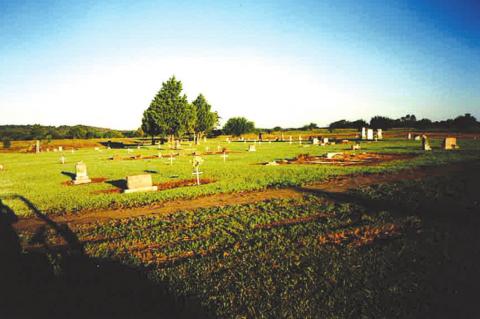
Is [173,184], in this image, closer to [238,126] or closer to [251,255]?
→ [251,255]

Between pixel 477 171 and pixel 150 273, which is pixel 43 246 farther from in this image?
pixel 477 171


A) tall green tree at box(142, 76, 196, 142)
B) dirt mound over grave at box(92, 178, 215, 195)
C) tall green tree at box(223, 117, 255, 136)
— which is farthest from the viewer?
tall green tree at box(223, 117, 255, 136)

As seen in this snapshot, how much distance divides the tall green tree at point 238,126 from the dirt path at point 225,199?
107693mm

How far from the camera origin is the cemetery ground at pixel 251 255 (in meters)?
4.36

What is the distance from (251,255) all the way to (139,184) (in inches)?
421

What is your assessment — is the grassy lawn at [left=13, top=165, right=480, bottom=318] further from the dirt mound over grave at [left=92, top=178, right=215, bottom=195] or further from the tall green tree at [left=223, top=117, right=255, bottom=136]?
the tall green tree at [left=223, top=117, right=255, bottom=136]

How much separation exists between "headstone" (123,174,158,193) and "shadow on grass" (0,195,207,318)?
787 cm

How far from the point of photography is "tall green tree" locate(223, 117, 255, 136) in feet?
405

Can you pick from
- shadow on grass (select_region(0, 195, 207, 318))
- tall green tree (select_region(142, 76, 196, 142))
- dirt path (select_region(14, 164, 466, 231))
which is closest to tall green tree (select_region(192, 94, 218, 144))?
tall green tree (select_region(142, 76, 196, 142))

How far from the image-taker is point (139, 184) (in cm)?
1519

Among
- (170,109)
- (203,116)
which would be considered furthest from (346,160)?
(203,116)

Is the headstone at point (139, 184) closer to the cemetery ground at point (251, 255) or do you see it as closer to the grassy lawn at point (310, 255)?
the cemetery ground at point (251, 255)

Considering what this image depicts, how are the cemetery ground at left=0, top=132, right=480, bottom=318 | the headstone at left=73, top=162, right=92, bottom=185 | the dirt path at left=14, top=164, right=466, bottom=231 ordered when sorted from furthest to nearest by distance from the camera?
the headstone at left=73, top=162, right=92, bottom=185, the dirt path at left=14, top=164, right=466, bottom=231, the cemetery ground at left=0, top=132, right=480, bottom=318

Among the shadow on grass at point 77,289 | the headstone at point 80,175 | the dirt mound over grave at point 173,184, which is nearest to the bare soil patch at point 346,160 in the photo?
the dirt mound over grave at point 173,184
